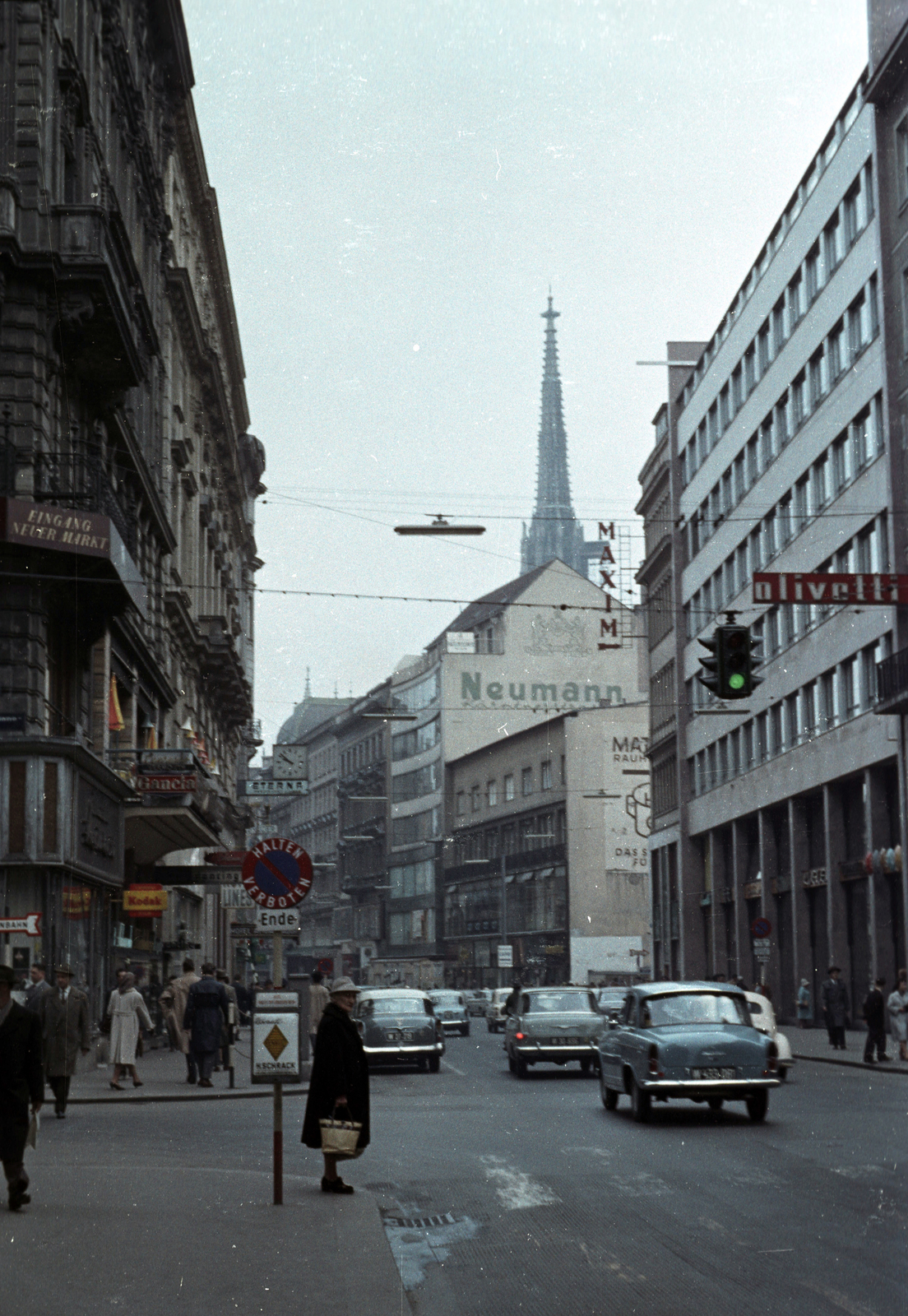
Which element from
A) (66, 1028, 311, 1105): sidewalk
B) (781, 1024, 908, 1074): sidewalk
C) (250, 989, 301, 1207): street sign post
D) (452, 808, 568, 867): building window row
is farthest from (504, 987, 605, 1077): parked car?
(452, 808, 568, 867): building window row

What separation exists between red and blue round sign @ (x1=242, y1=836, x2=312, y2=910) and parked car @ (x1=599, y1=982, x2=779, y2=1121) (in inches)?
287

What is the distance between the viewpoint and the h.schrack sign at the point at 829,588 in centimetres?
2548

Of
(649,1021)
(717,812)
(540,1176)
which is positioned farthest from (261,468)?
(540,1176)

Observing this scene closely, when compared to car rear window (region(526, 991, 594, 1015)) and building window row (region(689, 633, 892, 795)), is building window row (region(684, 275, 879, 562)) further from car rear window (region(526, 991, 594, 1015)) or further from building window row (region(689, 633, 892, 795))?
car rear window (region(526, 991, 594, 1015))

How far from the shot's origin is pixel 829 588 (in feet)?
84.8

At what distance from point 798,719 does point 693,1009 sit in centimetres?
3409

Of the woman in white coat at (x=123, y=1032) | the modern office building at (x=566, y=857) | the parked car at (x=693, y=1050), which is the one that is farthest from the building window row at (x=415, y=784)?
the parked car at (x=693, y=1050)

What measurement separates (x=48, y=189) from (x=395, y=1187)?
1884cm

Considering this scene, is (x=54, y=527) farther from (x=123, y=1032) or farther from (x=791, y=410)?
(x=791, y=410)

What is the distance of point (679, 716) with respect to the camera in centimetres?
7325

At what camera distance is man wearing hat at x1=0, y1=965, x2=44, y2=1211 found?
12250 mm

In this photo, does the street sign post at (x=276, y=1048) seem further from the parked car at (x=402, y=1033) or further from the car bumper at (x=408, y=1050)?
the car bumper at (x=408, y=1050)

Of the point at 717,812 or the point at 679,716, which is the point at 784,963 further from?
the point at 679,716

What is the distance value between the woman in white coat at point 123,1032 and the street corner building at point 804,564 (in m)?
14.7
